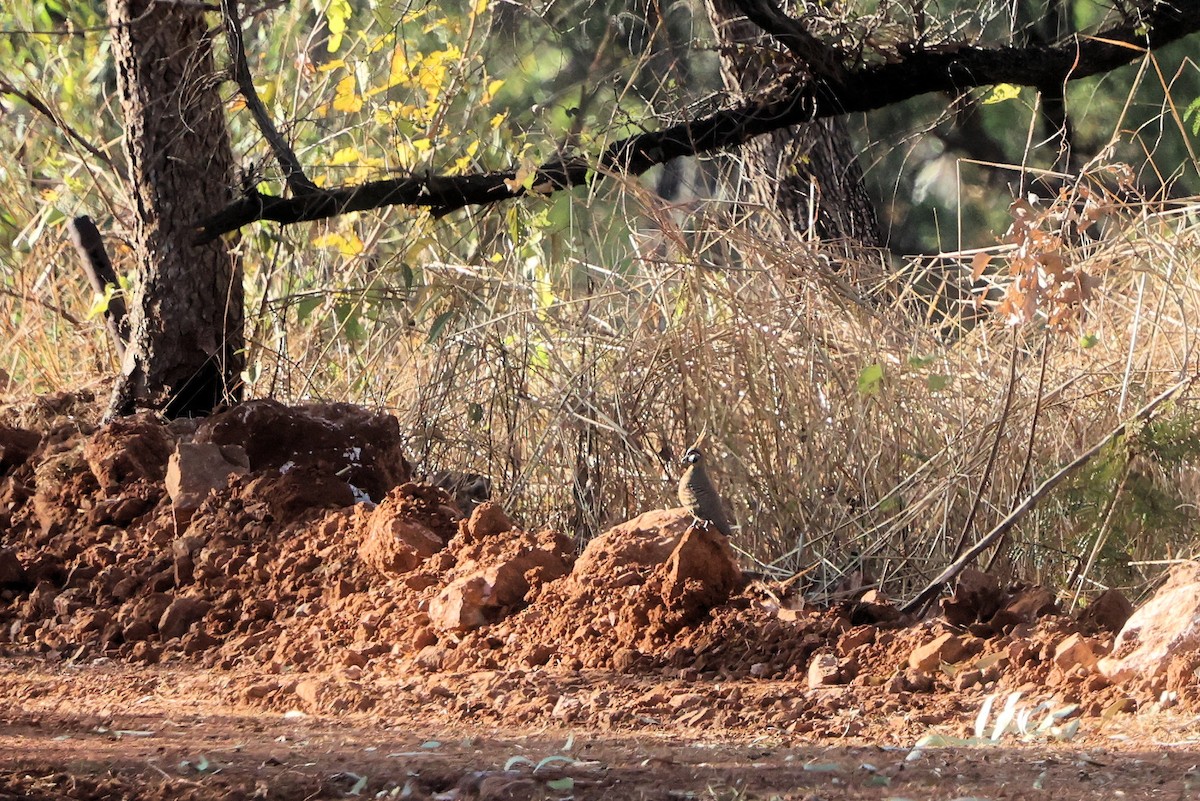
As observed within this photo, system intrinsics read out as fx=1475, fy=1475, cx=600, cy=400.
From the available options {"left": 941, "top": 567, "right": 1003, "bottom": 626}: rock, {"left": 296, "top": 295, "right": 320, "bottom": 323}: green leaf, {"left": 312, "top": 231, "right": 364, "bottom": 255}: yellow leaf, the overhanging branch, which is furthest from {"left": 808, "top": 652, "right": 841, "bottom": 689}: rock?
{"left": 312, "top": 231, "right": 364, "bottom": 255}: yellow leaf

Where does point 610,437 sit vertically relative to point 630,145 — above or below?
below

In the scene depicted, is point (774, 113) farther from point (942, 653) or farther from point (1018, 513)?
point (942, 653)

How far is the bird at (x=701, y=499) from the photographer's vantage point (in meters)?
4.01

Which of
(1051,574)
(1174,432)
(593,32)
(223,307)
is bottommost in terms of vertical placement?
(1051,574)

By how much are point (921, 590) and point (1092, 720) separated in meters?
0.99

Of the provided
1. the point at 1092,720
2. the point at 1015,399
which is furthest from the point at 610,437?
the point at 1092,720

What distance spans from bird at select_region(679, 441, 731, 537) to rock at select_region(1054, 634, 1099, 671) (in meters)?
1.02

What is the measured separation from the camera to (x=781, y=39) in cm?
465

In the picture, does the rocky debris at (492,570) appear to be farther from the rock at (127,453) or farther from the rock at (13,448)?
the rock at (13,448)

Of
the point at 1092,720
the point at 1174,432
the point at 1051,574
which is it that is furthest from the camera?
the point at 1051,574

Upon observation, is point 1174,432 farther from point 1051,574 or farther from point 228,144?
point 228,144

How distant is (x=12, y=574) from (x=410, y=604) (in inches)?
59.7

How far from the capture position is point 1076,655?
318cm

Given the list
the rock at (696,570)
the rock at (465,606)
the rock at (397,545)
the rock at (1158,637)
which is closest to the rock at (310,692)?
the rock at (465,606)
